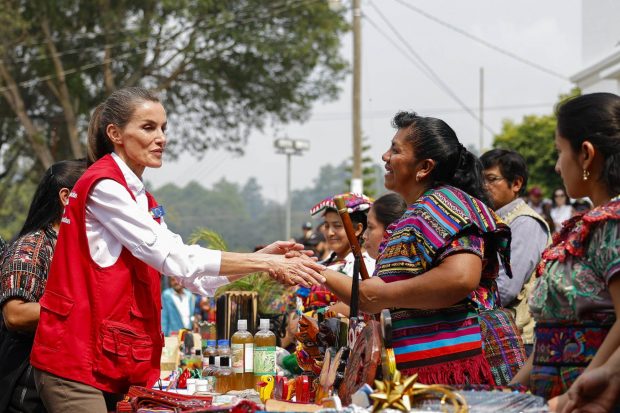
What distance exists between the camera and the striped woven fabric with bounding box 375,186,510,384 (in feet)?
11.6

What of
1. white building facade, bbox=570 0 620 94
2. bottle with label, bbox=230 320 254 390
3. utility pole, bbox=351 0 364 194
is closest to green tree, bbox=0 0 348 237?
utility pole, bbox=351 0 364 194

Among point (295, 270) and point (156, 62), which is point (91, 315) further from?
point (156, 62)

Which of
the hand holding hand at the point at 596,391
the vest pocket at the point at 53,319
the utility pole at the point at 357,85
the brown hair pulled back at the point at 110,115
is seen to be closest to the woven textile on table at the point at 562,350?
the hand holding hand at the point at 596,391

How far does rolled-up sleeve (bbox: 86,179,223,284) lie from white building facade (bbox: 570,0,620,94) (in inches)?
341

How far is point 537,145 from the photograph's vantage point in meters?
29.8

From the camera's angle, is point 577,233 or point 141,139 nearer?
point 577,233

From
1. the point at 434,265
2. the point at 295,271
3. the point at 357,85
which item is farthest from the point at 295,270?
the point at 357,85

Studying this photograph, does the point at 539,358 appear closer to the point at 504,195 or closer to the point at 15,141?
the point at 504,195

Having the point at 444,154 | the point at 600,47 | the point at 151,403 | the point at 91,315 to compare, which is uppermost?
the point at 600,47

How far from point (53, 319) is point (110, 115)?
0.92m

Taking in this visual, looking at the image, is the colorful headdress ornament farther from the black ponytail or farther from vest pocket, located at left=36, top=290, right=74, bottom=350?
vest pocket, located at left=36, top=290, right=74, bottom=350

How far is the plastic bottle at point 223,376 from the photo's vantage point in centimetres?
→ 496

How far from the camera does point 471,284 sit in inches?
135

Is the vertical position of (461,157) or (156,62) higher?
(156,62)
